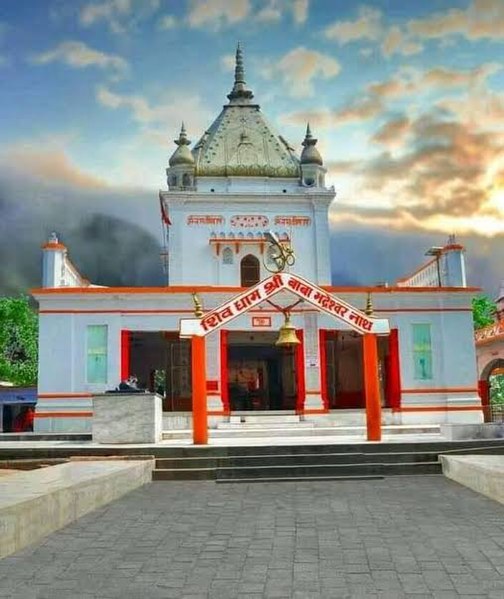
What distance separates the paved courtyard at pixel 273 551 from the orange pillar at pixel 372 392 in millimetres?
5654

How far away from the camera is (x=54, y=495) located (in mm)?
7508

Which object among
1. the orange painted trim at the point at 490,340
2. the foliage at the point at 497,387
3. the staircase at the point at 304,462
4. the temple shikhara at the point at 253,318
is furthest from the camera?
the foliage at the point at 497,387

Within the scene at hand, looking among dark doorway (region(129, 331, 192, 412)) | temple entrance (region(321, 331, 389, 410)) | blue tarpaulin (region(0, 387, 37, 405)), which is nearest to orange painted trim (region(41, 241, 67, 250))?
dark doorway (region(129, 331, 192, 412))

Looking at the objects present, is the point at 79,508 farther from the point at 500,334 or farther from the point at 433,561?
the point at 500,334

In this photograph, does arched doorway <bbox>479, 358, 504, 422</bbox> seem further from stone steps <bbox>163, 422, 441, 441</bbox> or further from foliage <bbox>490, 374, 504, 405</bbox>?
foliage <bbox>490, 374, 504, 405</bbox>

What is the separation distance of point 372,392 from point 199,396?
3.89 meters

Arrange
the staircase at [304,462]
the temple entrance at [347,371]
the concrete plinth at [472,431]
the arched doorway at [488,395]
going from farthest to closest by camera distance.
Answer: the arched doorway at [488,395] → the temple entrance at [347,371] → the concrete plinth at [472,431] → the staircase at [304,462]

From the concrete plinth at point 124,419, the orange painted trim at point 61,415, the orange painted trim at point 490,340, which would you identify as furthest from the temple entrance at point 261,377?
the concrete plinth at point 124,419

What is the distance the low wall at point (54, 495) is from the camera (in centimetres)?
639

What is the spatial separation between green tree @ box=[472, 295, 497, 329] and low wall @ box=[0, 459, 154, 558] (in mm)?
40498

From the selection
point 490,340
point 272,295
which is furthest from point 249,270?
point 272,295

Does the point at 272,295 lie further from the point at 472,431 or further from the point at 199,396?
the point at 472,431

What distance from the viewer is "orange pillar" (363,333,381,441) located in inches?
631

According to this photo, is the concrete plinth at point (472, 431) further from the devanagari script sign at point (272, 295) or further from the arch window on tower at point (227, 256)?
the arch window on tower at point (227, 256)
